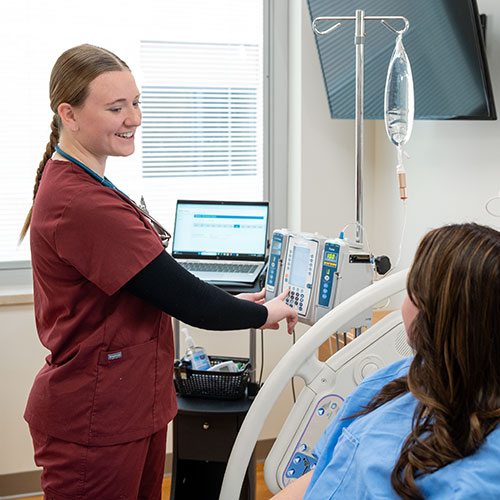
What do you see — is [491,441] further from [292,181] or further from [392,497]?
[292,181]

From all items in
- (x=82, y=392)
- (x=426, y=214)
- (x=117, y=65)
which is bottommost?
(x=82, y=392)

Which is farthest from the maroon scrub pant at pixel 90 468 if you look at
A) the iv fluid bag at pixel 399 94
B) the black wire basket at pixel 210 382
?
the iv fluid bag at pixel 399 94

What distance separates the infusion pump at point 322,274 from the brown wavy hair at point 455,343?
0.65 metres

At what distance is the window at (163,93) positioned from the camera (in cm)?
259

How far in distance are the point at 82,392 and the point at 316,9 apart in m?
1.49

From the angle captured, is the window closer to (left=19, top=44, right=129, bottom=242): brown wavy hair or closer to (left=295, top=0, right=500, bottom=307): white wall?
(left=295, top=0, right=500, bottom=307): white wall

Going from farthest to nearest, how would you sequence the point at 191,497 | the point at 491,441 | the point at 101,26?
the point at 101,26 → the point at 191,497 → the point at 491,441

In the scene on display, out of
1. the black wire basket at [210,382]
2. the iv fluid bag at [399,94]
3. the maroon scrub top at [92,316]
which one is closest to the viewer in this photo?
the maroon scrub top at [92,316]

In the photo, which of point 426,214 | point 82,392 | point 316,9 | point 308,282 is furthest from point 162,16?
point 82,392

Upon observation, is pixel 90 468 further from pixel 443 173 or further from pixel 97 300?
pixel 443 173

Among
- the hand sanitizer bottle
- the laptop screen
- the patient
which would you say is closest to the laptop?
the laptop screen

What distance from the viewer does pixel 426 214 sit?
94.7 inches

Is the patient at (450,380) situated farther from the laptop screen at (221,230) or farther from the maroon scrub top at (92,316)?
the laptop screen at (221,230)

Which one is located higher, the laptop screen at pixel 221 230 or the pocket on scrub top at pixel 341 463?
the laptop screen at pixel 221 230
